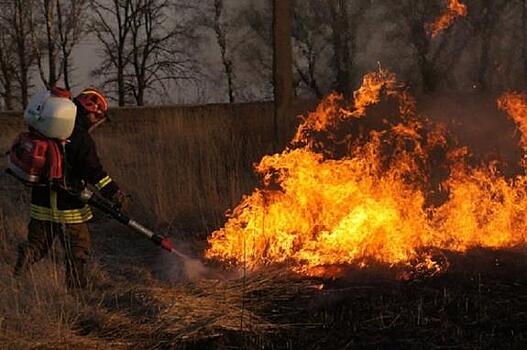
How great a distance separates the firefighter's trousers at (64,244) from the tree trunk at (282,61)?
545 centimetres

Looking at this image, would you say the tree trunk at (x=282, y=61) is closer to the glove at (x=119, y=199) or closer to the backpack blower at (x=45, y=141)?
the glove at (x=119, y=199)

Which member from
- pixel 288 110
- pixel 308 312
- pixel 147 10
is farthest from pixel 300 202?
pixel 147 10

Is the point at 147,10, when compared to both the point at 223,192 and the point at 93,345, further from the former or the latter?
the point at 93,345

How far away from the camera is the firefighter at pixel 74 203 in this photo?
17.0 feet

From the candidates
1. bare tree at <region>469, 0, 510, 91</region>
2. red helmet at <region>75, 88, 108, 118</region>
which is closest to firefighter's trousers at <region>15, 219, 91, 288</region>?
red helmet at <region>75, 88, 108, 118</region>

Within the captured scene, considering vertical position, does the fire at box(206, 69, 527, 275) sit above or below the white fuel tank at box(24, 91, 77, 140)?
below

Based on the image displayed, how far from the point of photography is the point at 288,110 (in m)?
10.4

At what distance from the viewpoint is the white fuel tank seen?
494 centimetres

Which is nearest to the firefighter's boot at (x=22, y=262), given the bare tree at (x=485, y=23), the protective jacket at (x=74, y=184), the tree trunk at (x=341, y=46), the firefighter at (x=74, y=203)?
the firefighter at (x=74, y=203)

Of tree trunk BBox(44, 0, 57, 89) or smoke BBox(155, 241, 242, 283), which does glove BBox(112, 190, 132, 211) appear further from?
tree trunk BBox(44, 0, 57, 89)

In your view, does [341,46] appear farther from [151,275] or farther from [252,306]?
[252,306]

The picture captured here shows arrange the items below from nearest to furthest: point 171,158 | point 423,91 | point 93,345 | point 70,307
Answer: point 93,345, point 70,307, point 171,158, point 423,91

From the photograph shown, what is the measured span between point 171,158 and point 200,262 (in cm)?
550

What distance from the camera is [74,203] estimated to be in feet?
17.1
